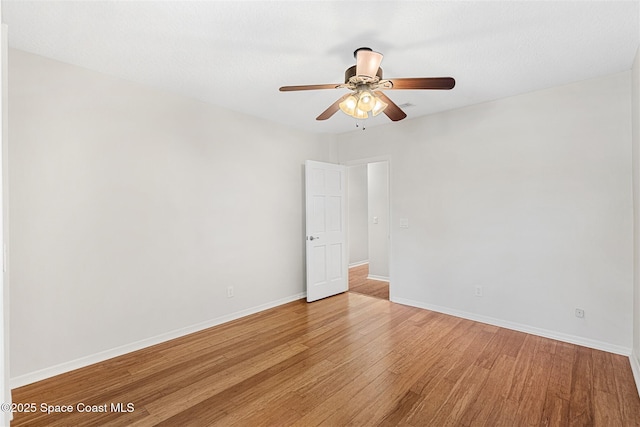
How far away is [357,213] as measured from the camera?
7164 millimetres

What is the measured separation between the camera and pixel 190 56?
8.35ft

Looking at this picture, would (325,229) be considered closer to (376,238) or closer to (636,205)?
(376,238)

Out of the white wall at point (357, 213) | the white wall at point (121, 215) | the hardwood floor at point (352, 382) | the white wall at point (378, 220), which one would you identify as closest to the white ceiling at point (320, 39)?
the white wall at point (121, 215)

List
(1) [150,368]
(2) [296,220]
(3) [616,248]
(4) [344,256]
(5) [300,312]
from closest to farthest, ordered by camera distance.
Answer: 1. (1) [150,368]
2. (3) [616,248]
3. (5) [300,312]
4. (2) [296,220]
5. (4) [344,256]

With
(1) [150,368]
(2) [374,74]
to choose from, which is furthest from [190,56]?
(1) [150,368]

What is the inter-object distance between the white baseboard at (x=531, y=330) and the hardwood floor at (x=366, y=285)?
62cm

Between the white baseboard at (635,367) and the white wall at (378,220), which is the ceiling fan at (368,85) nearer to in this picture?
the white baseboard at (635,367)

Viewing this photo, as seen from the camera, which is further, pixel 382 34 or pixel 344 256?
pixel 344 256

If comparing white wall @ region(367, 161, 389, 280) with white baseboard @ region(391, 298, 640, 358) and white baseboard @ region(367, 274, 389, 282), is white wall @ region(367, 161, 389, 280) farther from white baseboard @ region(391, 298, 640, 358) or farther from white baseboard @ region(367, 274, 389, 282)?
white baseboard @ region(391, 298, 640, 358)

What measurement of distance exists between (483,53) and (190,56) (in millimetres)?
2338

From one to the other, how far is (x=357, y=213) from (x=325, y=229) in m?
2.59

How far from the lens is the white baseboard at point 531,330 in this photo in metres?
2.90

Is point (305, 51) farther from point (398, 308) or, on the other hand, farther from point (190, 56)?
point (398, 308)

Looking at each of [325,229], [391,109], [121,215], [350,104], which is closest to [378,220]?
[325,229]
